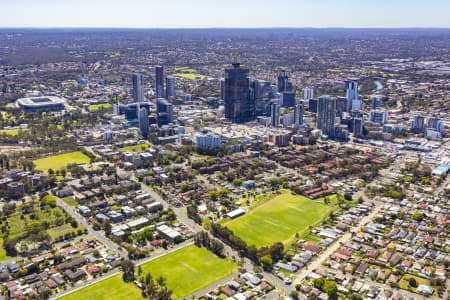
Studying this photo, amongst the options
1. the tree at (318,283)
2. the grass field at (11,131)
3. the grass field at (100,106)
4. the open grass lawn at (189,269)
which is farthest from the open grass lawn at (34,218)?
the grass field at (100,106)

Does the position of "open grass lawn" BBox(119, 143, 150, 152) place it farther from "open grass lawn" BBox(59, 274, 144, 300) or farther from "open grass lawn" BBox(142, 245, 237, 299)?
"open grass lawn" BBox(59, 274, 144, 300)

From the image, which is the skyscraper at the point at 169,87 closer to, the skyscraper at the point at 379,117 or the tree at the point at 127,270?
the skyscraper at the point at 379,117

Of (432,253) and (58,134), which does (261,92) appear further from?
(432,253)

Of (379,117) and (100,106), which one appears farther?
(100,106)

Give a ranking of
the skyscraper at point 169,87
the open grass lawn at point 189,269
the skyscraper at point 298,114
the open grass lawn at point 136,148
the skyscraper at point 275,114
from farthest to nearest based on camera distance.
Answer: the skyscraper at point 169,87 → the skyscraper at point 275,114 → the skyscraper at point 298,114 → the open grass lawn at point 136,148 → the open grass lawn at point 189,269

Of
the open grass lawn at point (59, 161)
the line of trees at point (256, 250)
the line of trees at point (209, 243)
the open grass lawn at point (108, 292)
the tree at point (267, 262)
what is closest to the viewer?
the open grass lawn at point (108, 292)

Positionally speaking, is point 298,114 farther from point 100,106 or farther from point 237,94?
point 100,106

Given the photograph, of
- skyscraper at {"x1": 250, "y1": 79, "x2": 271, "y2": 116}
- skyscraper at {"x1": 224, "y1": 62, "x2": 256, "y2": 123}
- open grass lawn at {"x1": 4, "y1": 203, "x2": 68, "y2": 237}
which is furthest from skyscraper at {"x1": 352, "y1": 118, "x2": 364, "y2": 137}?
open grass lawn at {"x1": 4, "y1": 203, "x2": 68, "y2": 237}

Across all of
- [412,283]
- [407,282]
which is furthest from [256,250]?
[412,283]
